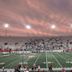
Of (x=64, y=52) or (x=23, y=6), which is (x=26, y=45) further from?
(x=23, y=6)

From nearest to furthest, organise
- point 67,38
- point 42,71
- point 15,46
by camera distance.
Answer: point 42,71, point 15,46, point 67,38

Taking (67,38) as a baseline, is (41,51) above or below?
below

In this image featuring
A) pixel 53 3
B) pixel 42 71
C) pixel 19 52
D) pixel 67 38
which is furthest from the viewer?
pixel 67 38

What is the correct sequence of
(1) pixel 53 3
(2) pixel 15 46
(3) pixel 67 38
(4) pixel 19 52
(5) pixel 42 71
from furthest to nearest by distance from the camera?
(3) pixel 67 38 < (2) pixel 15 46 < (4) pixel 19 52 < (5) pixel 42 71 < (1) pixel 53 3

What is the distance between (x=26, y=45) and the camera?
30484 millimetres

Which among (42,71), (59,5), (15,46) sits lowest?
(42,71)

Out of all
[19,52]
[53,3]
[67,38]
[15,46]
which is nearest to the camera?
[53,3]

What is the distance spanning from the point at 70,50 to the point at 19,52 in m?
9.13

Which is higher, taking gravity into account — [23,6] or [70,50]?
[23,6]

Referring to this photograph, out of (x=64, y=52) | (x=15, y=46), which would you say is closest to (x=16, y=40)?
(x=15, y=46)

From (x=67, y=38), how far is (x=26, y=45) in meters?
7.53

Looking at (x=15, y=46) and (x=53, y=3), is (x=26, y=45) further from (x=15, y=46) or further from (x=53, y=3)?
(x=53, y=3)

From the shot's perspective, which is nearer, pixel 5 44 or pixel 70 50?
pixel 5 44

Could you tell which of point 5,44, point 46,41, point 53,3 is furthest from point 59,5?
point 46,41
